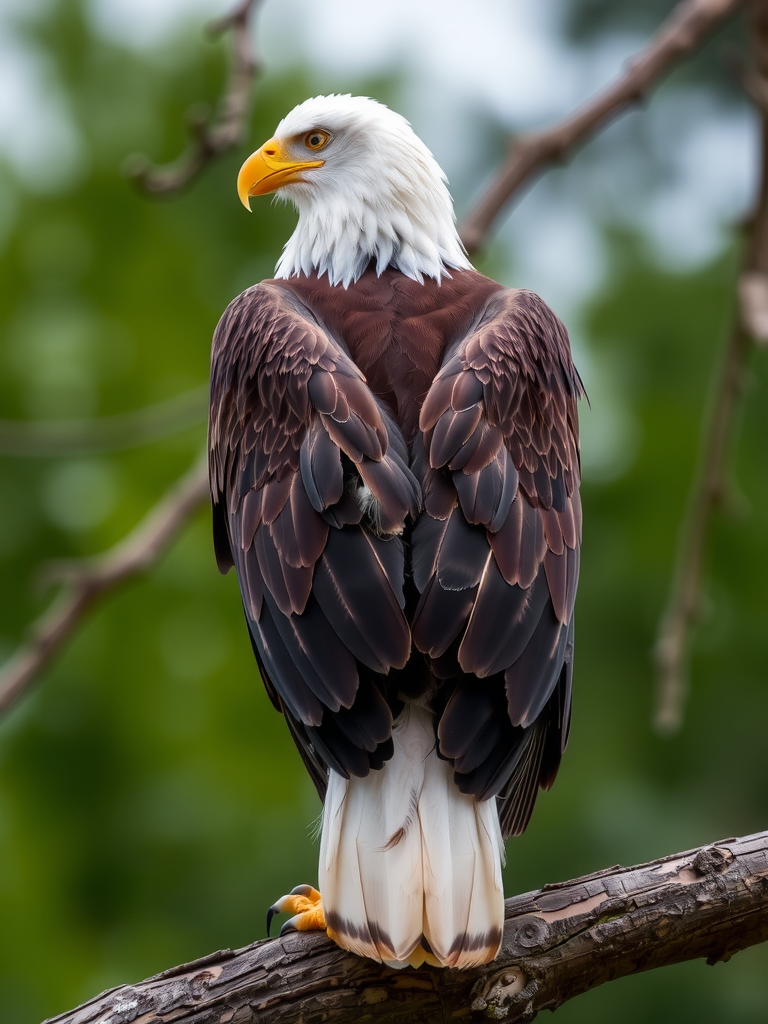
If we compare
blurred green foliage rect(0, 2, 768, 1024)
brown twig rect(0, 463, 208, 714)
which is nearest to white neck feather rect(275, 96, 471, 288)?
brown twig rect(0, 463, 208, 714)

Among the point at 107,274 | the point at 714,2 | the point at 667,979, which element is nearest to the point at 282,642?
the point at 714,2

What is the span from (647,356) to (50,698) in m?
5.95

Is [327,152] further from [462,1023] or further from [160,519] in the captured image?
[462,1023]

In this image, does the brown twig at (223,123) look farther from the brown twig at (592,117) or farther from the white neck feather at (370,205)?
the brown twig at (592,117)

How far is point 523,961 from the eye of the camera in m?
3.30

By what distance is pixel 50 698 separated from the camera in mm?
11695

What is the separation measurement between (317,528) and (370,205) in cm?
169

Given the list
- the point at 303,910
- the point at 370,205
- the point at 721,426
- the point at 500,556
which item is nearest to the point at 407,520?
the point at 500,556

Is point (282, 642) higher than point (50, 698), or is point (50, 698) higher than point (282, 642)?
point (282, 642)

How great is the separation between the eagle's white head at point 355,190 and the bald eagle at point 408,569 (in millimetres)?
393

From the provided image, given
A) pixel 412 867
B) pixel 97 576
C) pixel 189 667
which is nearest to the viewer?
pixel 412 867

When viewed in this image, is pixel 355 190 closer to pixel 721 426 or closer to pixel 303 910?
pixel 721 426

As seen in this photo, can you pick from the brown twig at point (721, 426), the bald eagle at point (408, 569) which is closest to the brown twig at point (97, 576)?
the bald eagle at point (408, 569)

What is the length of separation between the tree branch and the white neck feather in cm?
203
